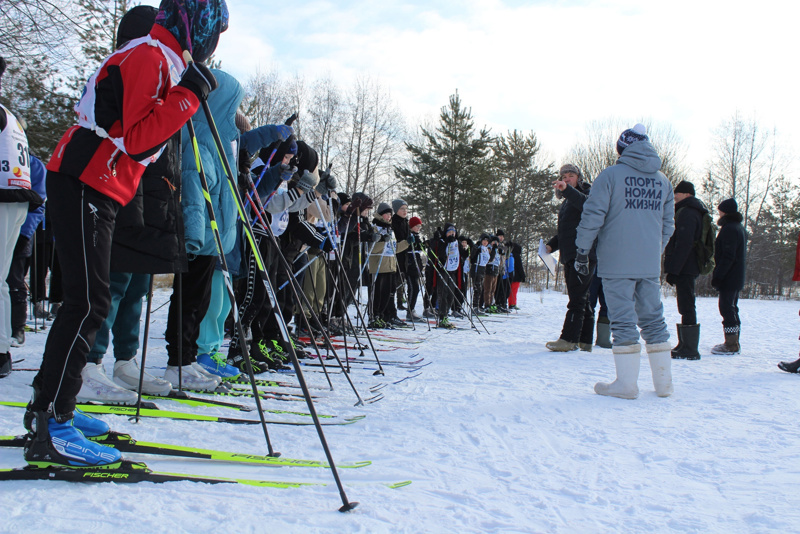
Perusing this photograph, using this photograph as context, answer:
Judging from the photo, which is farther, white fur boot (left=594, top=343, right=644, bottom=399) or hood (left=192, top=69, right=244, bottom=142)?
white fur boot (left=594, top=343, right=644, bottom=399)

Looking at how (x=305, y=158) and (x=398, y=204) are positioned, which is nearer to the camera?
(x=305, y=158)

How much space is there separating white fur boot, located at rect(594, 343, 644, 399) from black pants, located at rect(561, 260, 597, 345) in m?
2.07

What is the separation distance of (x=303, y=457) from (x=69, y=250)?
47.7 inches

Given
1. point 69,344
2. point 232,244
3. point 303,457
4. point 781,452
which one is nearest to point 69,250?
point 69,344

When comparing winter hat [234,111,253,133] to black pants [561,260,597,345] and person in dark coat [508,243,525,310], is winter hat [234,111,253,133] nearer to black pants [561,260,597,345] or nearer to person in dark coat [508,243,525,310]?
black pants [561,260,597,345]

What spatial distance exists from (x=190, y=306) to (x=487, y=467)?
2176 mm

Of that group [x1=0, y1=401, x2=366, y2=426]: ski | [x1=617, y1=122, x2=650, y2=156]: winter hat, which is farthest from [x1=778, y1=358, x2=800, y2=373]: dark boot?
[x1=0, y1=401, x2=366, y2=426]: ski

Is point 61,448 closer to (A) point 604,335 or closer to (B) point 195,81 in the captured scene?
(B) point 195,81

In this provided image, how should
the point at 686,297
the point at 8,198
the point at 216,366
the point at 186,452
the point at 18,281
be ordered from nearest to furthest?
the point at 186,452, the point at 8,198, the point at 216,366, the point at 18,281, the point at 686,297

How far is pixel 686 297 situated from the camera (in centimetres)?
546

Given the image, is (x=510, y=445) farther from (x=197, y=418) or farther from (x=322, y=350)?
(x=322, y=350)

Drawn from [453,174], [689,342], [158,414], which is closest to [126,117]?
[158,414]

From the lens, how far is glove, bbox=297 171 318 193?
4.10 meters

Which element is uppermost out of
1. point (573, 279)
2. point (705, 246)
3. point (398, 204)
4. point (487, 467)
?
point (398, 204)
